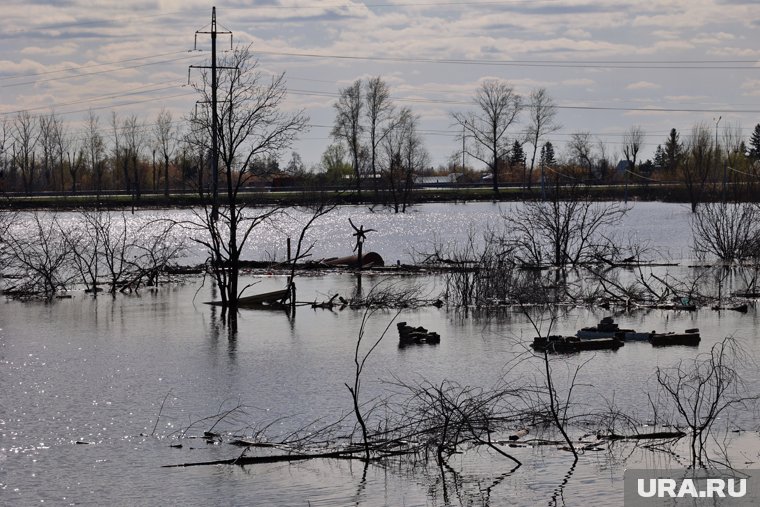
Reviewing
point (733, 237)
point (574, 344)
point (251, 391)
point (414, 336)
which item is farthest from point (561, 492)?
point (733, 237)

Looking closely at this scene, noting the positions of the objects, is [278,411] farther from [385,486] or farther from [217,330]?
[217,330]

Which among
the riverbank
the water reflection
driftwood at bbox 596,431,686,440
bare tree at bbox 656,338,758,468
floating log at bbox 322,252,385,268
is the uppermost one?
the riverbank

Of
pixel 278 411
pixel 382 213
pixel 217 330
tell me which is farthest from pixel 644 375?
pixel 382 213

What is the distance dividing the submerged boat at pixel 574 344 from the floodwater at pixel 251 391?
370mm

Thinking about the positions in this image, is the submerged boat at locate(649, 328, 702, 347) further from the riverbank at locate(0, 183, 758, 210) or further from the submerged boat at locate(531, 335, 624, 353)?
the riverbank at locate(0, 183, 758, 210)

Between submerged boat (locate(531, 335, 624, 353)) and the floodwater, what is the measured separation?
0.37m

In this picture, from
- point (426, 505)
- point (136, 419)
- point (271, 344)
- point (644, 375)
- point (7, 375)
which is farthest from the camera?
point (271, 344)

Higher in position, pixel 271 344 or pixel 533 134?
pixel 533 134

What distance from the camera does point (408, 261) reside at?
4656cm

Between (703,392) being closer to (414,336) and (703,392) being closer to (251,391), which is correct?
(251,391)

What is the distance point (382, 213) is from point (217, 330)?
236 ft

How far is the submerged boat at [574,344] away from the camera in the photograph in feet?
71.9

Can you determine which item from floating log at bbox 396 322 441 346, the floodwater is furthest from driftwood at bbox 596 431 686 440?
floating log at bbox 396 322 441 346

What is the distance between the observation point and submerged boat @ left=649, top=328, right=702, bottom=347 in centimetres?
2253
